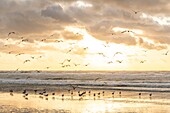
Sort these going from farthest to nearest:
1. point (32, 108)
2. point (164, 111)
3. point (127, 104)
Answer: point (127, 104) → point (32, 108) → point (164, 111)

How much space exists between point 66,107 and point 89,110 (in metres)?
3.12

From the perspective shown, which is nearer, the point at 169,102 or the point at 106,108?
the point at 106,108

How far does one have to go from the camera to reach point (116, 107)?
4131 centimetres

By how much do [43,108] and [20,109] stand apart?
8.29 ft

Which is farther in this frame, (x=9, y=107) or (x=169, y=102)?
(x=169, y=102)

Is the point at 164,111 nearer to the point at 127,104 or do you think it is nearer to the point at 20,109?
the point at 127,104

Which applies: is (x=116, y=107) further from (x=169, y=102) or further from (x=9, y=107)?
(x=9, y=107)

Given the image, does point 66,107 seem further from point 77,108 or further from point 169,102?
point 169,102

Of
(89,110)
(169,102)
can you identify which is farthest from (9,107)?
(169,102)

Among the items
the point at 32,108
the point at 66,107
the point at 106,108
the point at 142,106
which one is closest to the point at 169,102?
the point at 142,106

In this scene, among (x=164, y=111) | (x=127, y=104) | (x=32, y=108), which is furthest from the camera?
(x=127, y=104)

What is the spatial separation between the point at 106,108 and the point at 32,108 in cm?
743

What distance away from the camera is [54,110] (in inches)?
1551

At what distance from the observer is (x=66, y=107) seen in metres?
41.8
